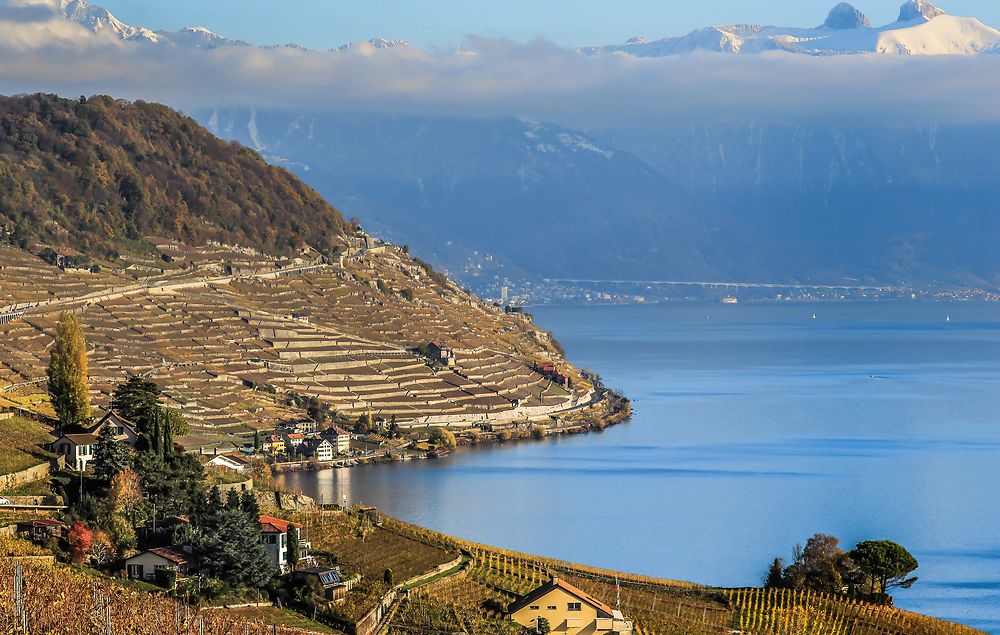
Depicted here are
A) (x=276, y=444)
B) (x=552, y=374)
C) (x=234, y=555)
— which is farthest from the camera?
(x=552, y=374)

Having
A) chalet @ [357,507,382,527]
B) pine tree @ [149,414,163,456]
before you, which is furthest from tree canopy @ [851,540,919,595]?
pine tree @ [149,414,163,456]

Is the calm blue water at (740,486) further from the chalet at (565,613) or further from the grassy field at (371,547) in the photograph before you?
the chalet at (565,613)

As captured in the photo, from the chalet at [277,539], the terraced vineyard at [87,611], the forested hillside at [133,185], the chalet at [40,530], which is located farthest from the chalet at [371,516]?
the forested hillside at [133,185]

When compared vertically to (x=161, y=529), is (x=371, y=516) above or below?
below

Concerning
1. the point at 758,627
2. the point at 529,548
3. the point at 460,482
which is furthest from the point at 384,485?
the point at 758,627

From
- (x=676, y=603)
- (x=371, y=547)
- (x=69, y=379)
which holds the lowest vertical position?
(x=676, y=603)

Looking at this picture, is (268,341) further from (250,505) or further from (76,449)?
(250,505)

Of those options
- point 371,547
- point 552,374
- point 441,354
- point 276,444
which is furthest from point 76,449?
point 552,374
